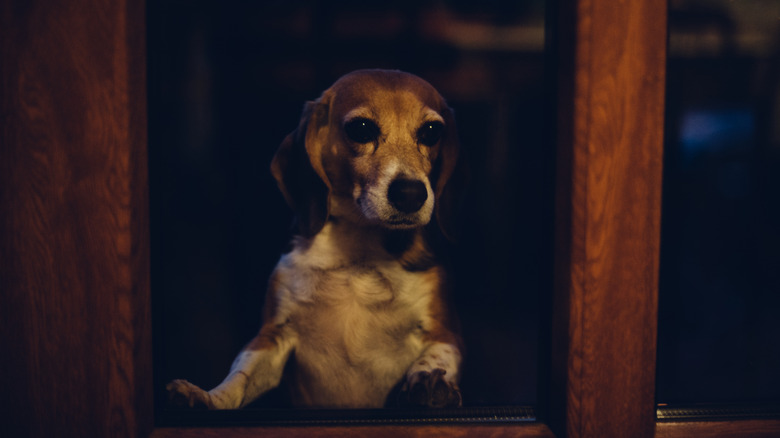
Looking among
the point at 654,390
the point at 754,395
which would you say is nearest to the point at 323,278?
the point at 654,390

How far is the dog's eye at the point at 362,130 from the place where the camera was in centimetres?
109

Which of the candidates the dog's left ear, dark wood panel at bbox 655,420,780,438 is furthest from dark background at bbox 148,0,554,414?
dark wood panel at bbox 655,420,780,438

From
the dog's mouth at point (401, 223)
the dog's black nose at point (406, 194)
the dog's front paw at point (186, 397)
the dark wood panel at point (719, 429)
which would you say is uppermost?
the dog's black nose at point (406, 194)

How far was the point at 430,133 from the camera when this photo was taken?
111cm

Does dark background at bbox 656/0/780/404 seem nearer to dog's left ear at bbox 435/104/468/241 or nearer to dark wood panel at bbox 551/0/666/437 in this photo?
dark wood panel at bbox 551/0/666/437

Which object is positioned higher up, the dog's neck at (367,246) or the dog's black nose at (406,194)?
the dog's black nose at (406,194)

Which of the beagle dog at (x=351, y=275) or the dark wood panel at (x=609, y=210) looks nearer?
the dark wood panel at (x=609, y=210)

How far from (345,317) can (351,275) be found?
0.10 m

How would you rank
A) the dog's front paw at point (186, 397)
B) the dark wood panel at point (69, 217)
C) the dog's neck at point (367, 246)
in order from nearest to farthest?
1. the dark wood panel at point (69, 217)
2. the dog's front paw at point (186, 397)
3. the dog's neck at point (367, 246)

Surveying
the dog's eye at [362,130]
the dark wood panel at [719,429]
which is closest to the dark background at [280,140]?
the dog's eye at [362,130]

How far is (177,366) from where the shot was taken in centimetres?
110

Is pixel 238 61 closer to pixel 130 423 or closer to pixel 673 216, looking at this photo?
pixel 130 423

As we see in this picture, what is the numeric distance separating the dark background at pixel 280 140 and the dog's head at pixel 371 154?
0.03 m

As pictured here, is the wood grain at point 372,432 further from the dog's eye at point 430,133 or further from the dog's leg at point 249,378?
the dog's eye at point 430,133
